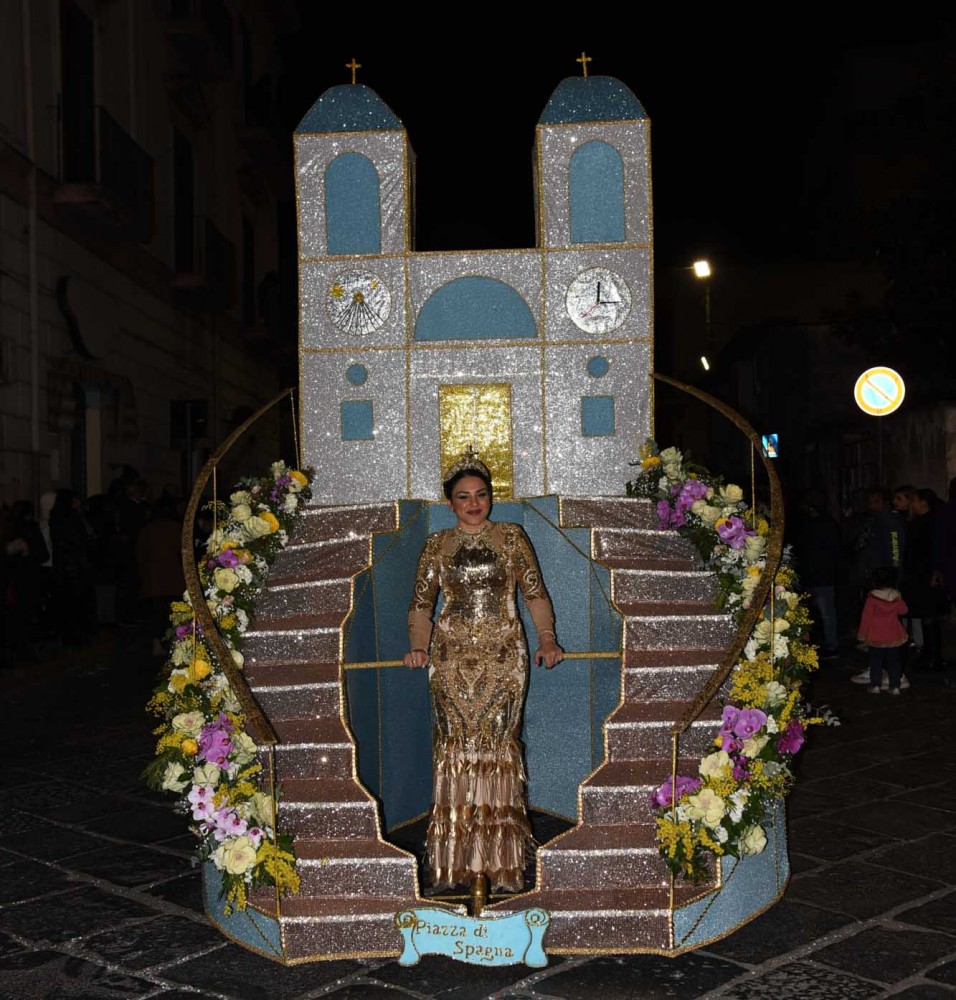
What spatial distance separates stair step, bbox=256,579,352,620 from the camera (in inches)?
256

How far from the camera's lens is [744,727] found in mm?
5375

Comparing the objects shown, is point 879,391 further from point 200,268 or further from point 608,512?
point 608,512

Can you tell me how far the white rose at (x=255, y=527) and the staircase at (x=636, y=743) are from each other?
5.62ft

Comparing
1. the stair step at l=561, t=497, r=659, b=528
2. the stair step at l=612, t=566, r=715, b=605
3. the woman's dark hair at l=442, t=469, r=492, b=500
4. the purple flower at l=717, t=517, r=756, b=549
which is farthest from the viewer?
the stair step at l=561, t=497, r=659, b=528

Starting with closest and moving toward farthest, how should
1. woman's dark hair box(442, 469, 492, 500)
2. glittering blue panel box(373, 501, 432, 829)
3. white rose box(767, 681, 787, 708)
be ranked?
white rose box(767, 681, 787, 708) < woman's dark hair box(442, 469, 492, 500) < glittering blue panel box(373, 501, 432, 829)

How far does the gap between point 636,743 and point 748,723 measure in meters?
0.69

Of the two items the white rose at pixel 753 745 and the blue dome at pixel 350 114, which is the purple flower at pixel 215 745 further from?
the blue dome at pixel 350 114

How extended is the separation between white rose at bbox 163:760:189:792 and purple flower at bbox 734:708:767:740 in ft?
7.79

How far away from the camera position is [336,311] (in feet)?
26.3

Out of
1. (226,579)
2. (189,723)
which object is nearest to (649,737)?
(189,723)

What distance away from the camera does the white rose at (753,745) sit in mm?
5328

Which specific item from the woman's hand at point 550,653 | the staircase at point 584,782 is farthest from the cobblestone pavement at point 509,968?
the woman's hand at point 550,653

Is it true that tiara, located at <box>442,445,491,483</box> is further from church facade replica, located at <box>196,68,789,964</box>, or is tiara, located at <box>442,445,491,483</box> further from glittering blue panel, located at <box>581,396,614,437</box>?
glittering blue panel, located at <box>581,396,614,437</box>

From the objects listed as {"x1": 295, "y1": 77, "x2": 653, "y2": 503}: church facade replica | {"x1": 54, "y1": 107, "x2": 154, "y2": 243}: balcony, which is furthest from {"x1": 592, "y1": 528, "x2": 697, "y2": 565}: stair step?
{"x1": 54, "y1": 107, "x2": 154, "y2": 243}: balcony
